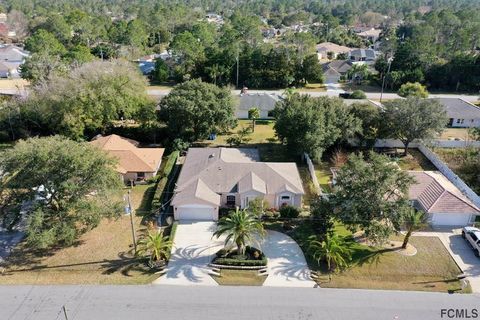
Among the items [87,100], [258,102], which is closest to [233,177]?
[87,100]

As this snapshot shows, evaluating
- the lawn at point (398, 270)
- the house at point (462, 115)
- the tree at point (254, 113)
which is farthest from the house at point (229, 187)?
the house at point (462, 115)

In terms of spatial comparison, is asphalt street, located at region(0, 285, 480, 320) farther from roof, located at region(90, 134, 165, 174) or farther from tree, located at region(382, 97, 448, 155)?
tree, located at region(382, 97, 448, 155)

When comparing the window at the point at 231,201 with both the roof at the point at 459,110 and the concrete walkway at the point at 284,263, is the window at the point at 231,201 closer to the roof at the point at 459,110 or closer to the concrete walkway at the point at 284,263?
the concrete walkway at the point at 284,263

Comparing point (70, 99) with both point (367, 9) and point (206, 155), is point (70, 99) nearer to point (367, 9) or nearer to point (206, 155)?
point (206, 155)

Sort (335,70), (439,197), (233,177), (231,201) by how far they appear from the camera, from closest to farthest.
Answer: (439,197) < (231,201) < (233,177) < (335,70)

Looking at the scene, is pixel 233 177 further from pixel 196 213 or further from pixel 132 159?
pixel 132 159

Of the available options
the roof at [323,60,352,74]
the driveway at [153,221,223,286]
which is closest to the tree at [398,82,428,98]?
the roof at [323,60,352,74]

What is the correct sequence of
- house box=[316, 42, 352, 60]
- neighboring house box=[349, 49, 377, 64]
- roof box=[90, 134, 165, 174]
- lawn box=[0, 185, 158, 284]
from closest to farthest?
lawn box=[0, 185, 158, 284] < roof box=[90, 134, 165, 174] < neighboring house box=[349, 49, 377, 64] < house box=[316, 42, 352, 60]
